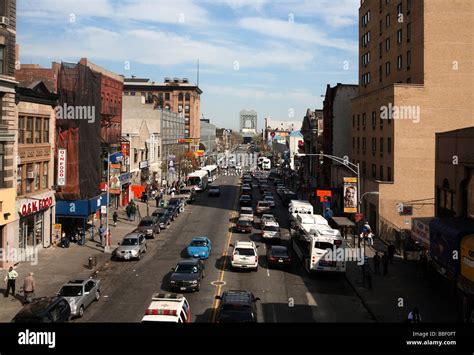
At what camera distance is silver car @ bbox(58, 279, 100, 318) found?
20.3 meters

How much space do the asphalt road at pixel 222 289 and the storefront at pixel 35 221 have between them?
242 inches

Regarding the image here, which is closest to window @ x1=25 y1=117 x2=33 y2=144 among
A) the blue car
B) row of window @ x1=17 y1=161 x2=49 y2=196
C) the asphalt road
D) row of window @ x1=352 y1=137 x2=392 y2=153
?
row of window @ x1=17 y1=161 x2=49 y2=196

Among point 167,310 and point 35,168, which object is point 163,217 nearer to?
point 35,168

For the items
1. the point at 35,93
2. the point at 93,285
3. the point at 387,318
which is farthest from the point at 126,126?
the point at 387,318

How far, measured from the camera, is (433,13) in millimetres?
45562

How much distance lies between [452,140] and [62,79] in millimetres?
28550

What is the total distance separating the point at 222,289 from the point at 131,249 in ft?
32.7

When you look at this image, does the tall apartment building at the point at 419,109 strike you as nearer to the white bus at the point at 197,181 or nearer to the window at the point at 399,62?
the window at the point at 399,62

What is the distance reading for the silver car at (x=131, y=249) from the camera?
32969mm

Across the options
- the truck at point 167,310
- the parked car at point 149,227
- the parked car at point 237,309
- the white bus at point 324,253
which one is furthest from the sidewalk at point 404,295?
the parked car at point 149,227

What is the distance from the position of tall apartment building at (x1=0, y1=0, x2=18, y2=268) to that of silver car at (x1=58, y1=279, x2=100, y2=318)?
9689 millimetres

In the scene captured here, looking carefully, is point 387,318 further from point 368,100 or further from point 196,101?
point 196,101

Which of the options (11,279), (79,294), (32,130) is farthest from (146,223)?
(79,294)

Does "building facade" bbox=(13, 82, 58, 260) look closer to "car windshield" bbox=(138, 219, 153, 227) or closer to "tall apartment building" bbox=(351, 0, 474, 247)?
"car windshield" bbox=(138, 219, 153, 227)
